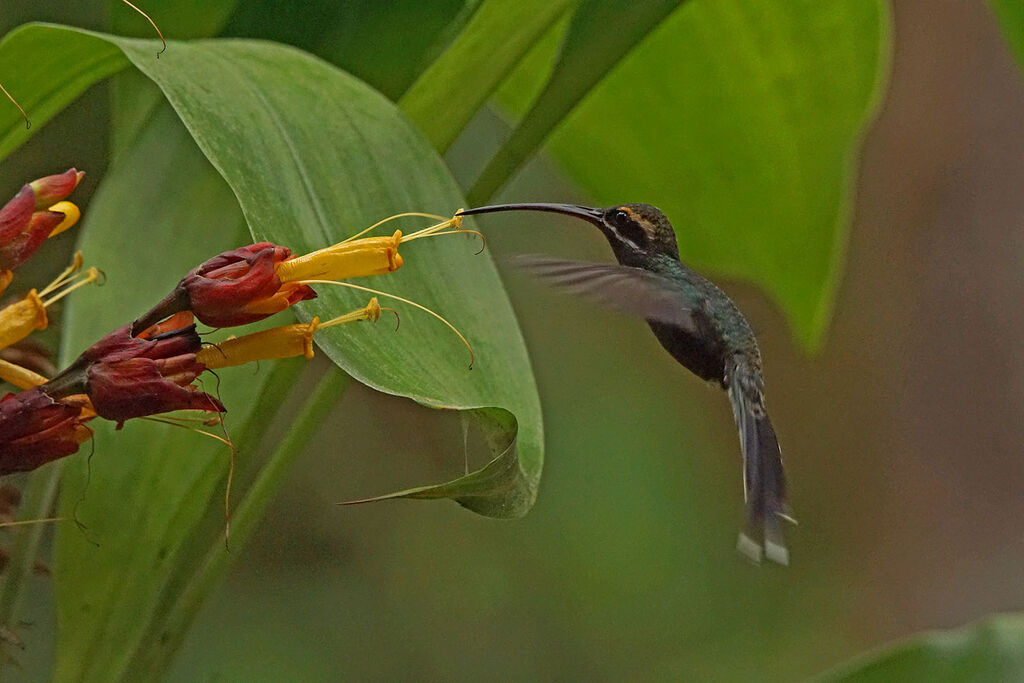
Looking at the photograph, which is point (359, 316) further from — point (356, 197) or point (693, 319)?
point (693, 319)

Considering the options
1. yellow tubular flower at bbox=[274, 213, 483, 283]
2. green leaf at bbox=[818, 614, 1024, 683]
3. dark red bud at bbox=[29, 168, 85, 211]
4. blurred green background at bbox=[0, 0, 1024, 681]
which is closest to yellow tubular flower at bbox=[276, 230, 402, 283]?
yellow tubular flower at bbox=[274, 213, 483, 283]

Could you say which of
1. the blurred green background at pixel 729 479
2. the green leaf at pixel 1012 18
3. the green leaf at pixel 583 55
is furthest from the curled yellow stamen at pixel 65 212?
the blurred green background at pixel 729 479

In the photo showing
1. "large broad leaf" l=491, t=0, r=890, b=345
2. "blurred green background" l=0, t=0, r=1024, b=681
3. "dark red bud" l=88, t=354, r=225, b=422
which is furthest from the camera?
"blurred green background" l=0, t=0, r=1024, b=681

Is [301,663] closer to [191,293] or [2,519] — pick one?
[2,519]

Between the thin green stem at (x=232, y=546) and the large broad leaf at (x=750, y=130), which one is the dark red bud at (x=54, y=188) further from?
the large broad leaf at (x=750, y=130)

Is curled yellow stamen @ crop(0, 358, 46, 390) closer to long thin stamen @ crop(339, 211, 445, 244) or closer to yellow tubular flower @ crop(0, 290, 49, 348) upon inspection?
yellow tubular flower @ crop(0, 290, 49, 348)

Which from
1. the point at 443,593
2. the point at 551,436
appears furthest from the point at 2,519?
the point at 551,436
